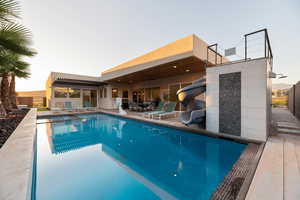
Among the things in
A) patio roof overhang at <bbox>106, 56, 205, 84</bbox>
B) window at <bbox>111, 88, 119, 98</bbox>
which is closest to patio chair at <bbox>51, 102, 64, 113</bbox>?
window at <bbox>111, 88, 119, 98</bbox>

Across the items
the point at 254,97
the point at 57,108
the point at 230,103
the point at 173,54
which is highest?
the point at 173,54

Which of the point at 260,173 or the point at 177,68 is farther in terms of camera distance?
the point at 177,68

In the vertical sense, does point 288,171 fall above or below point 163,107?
below

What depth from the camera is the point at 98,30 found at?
424 inches

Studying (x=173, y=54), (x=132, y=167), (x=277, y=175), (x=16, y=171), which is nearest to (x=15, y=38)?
(x=16, y=171)

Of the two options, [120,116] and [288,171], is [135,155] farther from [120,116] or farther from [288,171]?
[120,116]

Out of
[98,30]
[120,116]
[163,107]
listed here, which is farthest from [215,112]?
[98,30]

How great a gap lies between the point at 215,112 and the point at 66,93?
14732 mm

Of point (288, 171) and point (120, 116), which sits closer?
point (288, 171)

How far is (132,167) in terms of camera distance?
3.17 m

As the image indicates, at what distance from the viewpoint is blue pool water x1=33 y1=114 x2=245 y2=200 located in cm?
230

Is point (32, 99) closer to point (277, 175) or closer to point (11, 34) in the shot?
point (11, 34)

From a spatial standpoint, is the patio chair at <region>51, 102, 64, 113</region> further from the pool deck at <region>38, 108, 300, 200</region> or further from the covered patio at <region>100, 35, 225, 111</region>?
the pool deck at <region>38, 108, 300, 200</region>

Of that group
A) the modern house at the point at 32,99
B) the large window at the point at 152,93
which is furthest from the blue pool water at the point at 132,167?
the modern house at the point at 32,99
